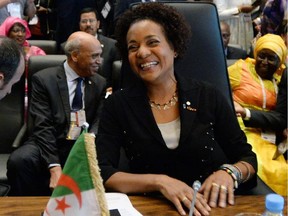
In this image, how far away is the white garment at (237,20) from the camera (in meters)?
3.87

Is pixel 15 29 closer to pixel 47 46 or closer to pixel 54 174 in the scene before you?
pixel 47 46

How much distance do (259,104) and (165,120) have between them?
1062 millimetres

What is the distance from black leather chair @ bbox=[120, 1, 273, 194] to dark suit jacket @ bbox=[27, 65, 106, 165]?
0.70 meters

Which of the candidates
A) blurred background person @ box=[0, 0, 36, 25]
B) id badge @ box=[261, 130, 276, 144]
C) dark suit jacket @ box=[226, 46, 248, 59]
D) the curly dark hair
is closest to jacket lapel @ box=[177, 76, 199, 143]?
the curly dark hair

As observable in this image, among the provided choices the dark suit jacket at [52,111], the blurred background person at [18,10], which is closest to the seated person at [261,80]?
the dark suit jacket at [52,111]

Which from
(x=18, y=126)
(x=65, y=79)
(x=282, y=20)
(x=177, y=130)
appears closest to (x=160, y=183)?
(x=177, y=130)

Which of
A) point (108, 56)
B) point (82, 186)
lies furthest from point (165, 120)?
point (108, 56)

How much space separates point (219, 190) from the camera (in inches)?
51.9

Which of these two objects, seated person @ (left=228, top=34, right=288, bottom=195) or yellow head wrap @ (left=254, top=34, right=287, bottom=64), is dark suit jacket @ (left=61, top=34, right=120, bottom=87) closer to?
seated person @ (left=228, top=34, right=288, bottom=195)

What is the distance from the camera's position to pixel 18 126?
2607 mm

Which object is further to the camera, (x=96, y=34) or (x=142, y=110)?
(x=96, y=34)

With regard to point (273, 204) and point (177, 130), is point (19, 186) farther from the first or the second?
point (273, 204)

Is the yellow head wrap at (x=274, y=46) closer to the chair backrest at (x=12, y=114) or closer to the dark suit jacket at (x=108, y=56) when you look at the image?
the dark suit jacket at (x=108, y=56)

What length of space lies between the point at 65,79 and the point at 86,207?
150cm
